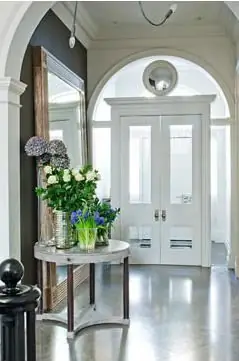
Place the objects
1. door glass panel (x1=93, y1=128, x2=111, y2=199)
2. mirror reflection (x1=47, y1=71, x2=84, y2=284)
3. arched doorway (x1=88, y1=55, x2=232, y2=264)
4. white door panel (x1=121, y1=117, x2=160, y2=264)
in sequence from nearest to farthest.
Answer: mirror reflection (x1=47, y1=71, x2=84, y2=284) < white door panel (x1=121, y1=117, x2=160, y2=264) < arched doorway (x1=88, y1=55, x2=232, y2=264) < door glass panel (x1=93, y1=128, x2=111, y2=199)

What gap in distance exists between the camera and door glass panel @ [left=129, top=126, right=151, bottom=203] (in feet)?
24.6

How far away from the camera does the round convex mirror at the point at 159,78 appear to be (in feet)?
24.2

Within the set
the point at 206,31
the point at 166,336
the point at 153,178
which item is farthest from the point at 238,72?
the point at 166,336

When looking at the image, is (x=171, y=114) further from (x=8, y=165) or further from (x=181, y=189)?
(x=8, y=165)

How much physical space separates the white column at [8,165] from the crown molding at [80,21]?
2.06 metres

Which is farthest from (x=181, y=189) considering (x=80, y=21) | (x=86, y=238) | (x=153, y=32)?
(x=86, y=238)

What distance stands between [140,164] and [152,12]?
7.23 ft

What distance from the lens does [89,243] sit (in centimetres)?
434

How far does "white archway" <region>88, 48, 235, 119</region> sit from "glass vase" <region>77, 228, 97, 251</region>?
328 centimetres

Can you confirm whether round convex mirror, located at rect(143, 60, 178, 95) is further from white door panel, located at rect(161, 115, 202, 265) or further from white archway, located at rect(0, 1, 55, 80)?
white archway, located at rect(0, 1, 55, 80)

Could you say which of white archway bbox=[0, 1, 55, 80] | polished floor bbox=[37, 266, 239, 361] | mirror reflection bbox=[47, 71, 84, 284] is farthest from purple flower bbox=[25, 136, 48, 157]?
polished floor bbox=[37, 266, 239, 361]

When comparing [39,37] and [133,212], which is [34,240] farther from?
[133,212]

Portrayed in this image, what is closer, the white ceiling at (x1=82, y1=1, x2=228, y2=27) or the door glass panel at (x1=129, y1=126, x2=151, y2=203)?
the white ceiling at (x1=82, y1=1, x2=228, y2=27)

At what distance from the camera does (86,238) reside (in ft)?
14.2
